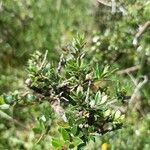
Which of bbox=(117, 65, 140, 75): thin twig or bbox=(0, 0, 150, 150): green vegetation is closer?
bbox=(0, 0, 150, 150): green vegetation

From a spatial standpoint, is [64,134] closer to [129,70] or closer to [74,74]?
[74,74]

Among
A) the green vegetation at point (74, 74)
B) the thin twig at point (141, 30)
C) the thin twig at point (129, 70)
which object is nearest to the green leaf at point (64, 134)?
the green vegetation at point (74, 74)

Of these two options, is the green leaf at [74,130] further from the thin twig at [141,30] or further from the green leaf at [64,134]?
the thin twig at [141,30]

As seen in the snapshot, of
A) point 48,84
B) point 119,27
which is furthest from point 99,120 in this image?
point 119,27

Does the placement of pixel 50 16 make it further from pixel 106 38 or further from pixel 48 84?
pixel 48 84

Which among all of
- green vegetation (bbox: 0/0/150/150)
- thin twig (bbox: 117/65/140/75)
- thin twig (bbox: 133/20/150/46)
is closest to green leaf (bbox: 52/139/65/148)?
green vegetation (bbox: 0/0/150/150)

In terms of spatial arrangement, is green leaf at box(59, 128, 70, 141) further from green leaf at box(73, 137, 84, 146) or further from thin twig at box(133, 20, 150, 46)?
thin twig at box(133, 20, 150, 46)

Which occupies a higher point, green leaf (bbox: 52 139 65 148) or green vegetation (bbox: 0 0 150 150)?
green vegetation (bbox: 0 0 150 150)

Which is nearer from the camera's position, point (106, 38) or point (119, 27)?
point (119, 27)

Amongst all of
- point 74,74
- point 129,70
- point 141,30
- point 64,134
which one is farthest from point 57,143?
point 129,70
